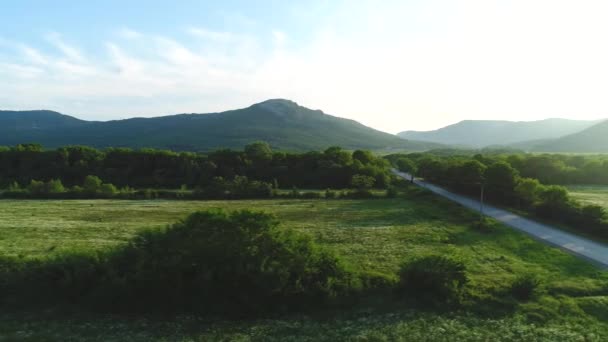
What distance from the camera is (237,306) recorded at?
21.3 metres

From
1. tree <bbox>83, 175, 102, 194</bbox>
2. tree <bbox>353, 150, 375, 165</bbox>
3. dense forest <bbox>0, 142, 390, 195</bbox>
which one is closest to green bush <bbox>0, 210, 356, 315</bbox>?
tree <bbox>83, 175, 102, 194</bbox>

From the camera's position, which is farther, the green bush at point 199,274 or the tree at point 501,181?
the tree at point 501,181

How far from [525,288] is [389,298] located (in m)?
8.14

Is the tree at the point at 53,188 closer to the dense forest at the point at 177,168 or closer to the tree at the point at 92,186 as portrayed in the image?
the tree at the point at 92,186

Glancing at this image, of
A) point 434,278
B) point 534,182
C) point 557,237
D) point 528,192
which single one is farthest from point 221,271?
point 534,182

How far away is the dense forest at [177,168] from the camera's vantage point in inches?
3920

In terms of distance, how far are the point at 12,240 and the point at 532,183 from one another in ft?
205

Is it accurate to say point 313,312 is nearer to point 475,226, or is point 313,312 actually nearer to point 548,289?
point 548,289

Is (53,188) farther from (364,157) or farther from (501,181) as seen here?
(501,181)

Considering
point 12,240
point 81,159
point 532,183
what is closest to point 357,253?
point 12,240

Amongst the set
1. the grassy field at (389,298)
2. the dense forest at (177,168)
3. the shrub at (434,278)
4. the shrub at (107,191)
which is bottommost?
the grassy field at (389,298)

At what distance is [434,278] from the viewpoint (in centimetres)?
2270

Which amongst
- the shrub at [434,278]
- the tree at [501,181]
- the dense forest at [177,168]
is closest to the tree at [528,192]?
the tree at [501,181]

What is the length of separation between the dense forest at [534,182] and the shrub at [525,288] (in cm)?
2149
